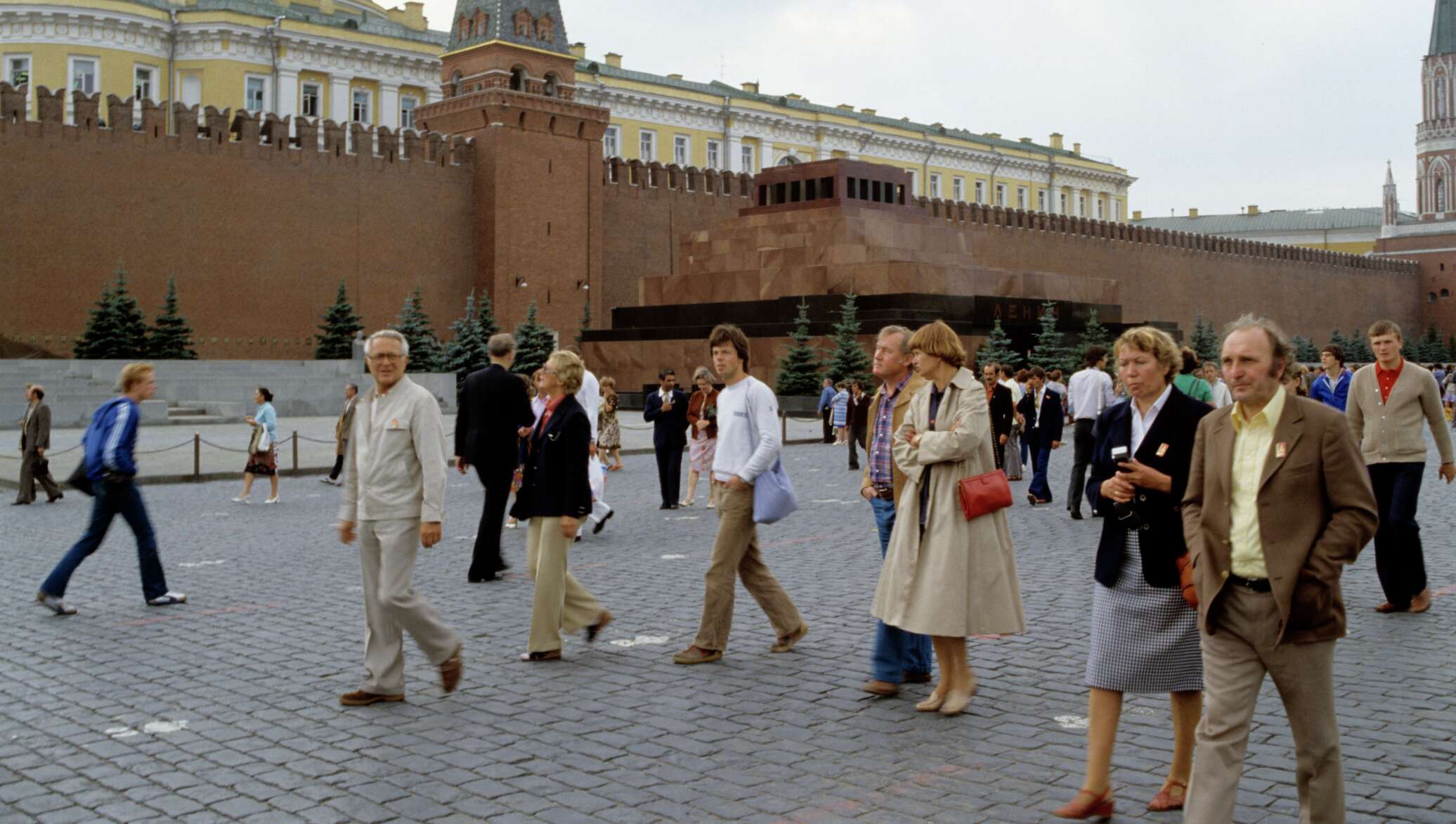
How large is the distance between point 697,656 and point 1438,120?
76209mm

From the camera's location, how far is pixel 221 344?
28.8m

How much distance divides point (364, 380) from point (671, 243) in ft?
46.2

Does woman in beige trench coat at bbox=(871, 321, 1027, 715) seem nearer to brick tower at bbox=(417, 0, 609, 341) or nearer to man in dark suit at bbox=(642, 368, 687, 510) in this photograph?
man in dark suit at bbox=(642, 368, 687, 510)

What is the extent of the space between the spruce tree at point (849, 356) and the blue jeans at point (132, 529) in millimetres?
20037

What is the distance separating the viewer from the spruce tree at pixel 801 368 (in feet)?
89.0

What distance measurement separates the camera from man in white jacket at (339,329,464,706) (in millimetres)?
4664

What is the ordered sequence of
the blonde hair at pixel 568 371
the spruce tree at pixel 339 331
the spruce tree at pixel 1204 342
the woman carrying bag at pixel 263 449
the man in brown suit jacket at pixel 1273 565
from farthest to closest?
the spruce tree at pixel 1204 342 → the spruce tree at pixel 339 331 → the woman carrying bag at pixel 263 449 → the blonde hair at pixel 568 371 → the man in brown suit jacket at pixel 1273 565

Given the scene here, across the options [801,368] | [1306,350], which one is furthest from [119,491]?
[1306,350]

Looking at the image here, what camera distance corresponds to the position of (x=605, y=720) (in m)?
4.45

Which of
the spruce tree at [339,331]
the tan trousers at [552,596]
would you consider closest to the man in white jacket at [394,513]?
the tan trousers at [552,596]

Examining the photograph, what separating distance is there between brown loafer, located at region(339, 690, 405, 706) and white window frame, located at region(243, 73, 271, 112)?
126 ft

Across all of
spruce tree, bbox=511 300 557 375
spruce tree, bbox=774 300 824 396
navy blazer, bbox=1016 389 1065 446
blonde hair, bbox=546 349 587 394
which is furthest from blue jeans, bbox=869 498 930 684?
spruce tree, bbox=511 300 557 375

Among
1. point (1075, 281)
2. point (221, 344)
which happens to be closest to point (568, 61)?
point (221, 344)

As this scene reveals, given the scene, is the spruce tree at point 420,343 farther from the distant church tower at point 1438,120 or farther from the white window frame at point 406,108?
the distant church tower at point 1438,120
